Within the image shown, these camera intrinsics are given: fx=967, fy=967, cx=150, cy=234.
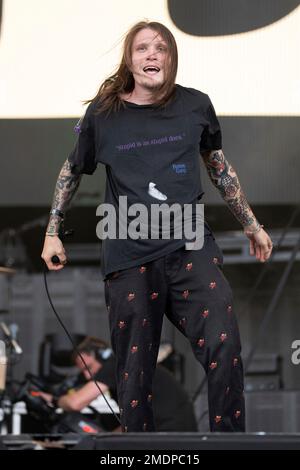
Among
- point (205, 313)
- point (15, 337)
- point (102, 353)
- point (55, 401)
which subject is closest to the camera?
point (205, 313)

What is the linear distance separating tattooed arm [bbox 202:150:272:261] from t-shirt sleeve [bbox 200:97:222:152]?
0.04 m

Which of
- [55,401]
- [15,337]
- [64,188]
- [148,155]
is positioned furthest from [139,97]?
[15,337]

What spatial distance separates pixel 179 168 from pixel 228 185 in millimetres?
251

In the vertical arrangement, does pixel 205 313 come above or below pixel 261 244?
below

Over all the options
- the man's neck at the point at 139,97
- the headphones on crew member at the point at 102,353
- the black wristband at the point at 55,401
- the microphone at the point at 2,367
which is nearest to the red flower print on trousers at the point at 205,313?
the man's neck at the point at 139,97

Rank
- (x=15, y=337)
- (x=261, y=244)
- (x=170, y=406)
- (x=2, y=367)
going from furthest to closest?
(x=15, y=337), (x=2, y=367), (x=170, y=406), (x=261, y=244)

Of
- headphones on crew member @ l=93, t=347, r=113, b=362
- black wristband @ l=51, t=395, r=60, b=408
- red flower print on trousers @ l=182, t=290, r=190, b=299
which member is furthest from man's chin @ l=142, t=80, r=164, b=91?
black wristband @ l=51, t=395, r=60, b=408

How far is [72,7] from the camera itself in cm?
473

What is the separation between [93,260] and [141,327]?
4.17 meters

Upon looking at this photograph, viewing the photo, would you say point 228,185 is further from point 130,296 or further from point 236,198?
point 130,296

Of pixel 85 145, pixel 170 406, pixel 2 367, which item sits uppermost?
pixel 85 145

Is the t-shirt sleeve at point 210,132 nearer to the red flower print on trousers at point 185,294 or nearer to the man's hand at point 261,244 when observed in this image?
the man's hand at point 261,244

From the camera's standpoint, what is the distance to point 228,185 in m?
2.82

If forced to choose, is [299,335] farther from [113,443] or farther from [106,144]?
[113,443]
